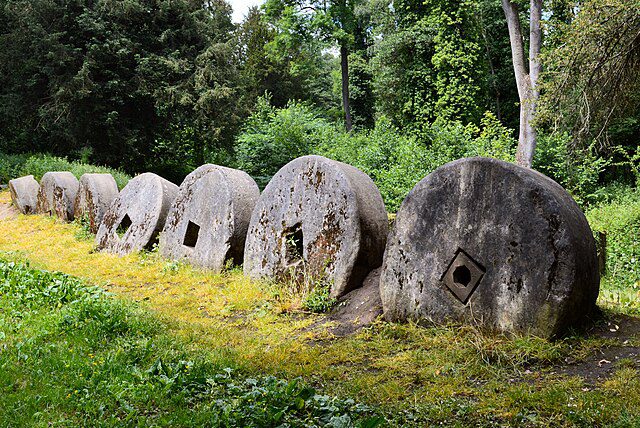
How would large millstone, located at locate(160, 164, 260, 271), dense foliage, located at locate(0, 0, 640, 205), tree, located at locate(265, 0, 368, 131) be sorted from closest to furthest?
1. large millstone, located at locate(160, 164, 260, 271)
2. dense foliage, located at locate(0, 0, 640, 205)
3. tree, located at locate(265, 0, 368, 131)

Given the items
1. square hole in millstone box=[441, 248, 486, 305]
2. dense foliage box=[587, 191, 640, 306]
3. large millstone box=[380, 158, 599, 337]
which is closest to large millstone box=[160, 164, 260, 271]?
large millstone box=[380, 158, 599, 337]

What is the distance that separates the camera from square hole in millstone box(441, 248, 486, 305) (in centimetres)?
465

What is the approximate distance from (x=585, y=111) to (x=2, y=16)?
2410cm

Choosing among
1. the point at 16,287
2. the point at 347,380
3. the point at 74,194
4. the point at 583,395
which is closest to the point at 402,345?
the point at 347,380

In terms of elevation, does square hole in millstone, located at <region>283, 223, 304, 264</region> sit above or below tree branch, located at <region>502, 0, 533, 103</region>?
below

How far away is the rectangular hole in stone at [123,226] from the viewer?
32.0 ft

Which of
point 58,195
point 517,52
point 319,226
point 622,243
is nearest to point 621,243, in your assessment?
point 622,243

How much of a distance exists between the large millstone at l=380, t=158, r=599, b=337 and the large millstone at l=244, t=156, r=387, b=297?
2.15 feet

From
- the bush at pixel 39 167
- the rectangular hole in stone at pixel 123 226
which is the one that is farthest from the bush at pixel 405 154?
the bush at pixel 39 167

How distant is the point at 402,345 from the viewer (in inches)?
185

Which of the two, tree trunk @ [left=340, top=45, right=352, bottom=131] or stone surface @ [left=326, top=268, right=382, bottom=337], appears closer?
stone surface @ [left=326, top=268, right=382, bottom=337]

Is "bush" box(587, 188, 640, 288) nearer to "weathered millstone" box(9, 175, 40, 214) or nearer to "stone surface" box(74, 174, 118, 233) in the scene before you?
"stone surface" box(74, 174, 118, 233)

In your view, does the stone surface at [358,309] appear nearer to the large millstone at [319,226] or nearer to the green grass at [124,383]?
the large millstone at [319,226]

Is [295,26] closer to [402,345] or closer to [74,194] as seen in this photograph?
[74,194]
